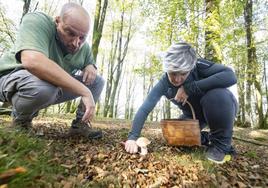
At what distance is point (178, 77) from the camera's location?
304 centimetres

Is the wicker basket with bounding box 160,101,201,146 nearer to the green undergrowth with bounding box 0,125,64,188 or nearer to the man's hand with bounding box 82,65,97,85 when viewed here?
the man's hand with bounding box 82,65,97,85

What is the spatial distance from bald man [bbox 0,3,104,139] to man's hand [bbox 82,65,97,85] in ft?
0.13

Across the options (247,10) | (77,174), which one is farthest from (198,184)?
(247,10)

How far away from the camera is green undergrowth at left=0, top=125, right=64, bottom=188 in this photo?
1473mm

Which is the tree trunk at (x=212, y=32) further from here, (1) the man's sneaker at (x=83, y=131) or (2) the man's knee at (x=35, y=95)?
(2) the man's knee at (x=35, y=95)

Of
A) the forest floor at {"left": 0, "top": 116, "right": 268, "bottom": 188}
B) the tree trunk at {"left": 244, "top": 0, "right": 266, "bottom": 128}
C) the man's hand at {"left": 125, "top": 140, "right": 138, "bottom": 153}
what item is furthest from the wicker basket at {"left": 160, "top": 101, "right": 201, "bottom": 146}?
the tree trunk at {"left": 244, "top": 0, "right": 266, "bottom": 128}

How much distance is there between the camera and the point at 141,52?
3544 cm

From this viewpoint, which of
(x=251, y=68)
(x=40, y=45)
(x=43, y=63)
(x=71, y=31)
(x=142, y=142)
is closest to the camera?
(x=43, y=63)

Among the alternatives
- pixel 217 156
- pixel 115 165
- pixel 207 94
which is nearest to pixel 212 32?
pixel 207 94

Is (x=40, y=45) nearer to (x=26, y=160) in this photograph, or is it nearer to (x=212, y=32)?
(x=26, y=160)

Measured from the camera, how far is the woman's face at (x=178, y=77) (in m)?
3.03

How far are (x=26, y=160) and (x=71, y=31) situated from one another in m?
1.33

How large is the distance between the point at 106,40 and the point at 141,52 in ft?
29.3

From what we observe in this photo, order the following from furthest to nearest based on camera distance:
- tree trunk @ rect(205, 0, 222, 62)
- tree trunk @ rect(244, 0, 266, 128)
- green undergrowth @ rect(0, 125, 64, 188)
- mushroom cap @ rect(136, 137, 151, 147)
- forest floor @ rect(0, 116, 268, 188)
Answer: tree trunk @ rect(244, 0, 266, 128) < tree trunk @ rect(205, 0, 222, 62) < mushroom cap @ rect(136, 137, 151, 147) < forest floor @ rect(0, 116, 268, 188) < green undergrowth @ rect(0, 125, 64, 188)
